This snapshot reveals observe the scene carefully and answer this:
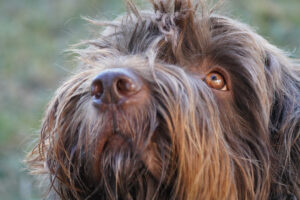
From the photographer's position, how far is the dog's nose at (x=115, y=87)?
2900 mm

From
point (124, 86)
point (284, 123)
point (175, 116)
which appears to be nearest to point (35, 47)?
point (284, 123)

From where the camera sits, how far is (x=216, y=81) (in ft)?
11.6

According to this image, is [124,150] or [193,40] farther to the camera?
[193,40]

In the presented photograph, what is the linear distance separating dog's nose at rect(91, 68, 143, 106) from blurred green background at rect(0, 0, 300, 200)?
10.8 ft

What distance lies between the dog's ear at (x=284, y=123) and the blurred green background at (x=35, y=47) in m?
2.68

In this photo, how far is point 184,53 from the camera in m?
3.54

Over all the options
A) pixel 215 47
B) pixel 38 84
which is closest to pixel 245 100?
pixel 215 47

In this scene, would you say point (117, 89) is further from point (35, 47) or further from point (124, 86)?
point (35, 47)

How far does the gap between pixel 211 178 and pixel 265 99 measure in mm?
750

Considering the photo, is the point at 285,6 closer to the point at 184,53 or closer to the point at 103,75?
the point at 184,53

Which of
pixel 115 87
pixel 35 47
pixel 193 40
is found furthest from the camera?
pixel 35 47

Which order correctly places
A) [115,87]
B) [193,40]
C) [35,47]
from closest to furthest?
[115,87], [193,40], [35,47]

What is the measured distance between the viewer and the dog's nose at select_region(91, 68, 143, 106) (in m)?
2.90

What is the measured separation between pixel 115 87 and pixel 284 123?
53.3 inches
